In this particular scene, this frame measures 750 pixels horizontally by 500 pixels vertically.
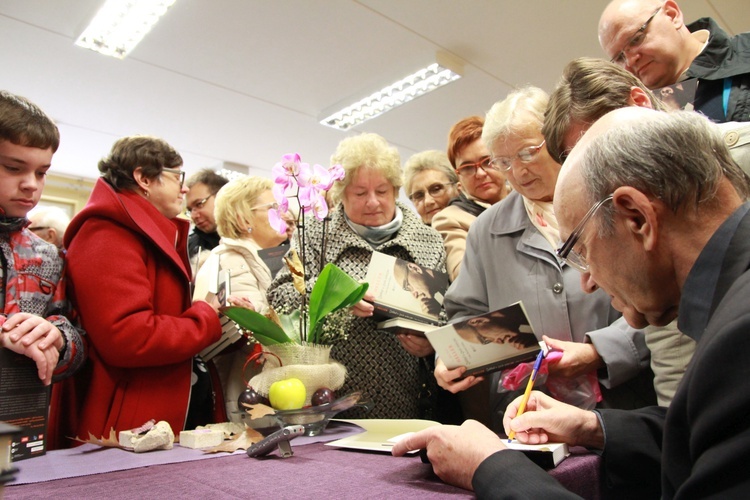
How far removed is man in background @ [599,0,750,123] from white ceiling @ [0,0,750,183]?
1903mm

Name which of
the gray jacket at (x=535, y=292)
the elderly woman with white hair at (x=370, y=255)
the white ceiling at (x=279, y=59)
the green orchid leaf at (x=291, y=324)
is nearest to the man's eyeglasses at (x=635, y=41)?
the gray jacket at (x=535, y=292)

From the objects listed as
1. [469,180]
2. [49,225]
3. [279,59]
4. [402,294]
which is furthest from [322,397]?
[279,59]

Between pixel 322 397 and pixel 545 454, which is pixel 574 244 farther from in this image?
pixel 322 397

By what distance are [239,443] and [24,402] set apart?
0.43 meters

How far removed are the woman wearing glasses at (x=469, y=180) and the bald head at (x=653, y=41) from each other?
64 centimetres

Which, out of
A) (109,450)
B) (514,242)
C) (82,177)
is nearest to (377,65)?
(514,242)

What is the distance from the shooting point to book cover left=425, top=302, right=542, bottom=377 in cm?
114

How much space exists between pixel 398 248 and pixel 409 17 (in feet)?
7.49

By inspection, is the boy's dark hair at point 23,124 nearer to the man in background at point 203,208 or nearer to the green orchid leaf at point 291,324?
the green orchid leaf at point 291,324

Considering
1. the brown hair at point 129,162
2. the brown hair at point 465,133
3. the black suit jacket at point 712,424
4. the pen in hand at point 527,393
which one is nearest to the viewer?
the black suit jacket at point 712,424

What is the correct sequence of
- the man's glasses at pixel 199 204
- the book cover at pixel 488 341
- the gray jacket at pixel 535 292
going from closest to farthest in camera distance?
the book cover at pixel 488 341 → the gray jacket at pixel 535 292 → the man's glasses at pixel 199 204

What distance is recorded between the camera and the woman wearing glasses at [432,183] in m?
2.63

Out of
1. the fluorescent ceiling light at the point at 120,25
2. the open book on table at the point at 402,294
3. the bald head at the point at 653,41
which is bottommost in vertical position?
the open book on table at the point at 402,294

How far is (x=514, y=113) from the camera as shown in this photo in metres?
1.56
